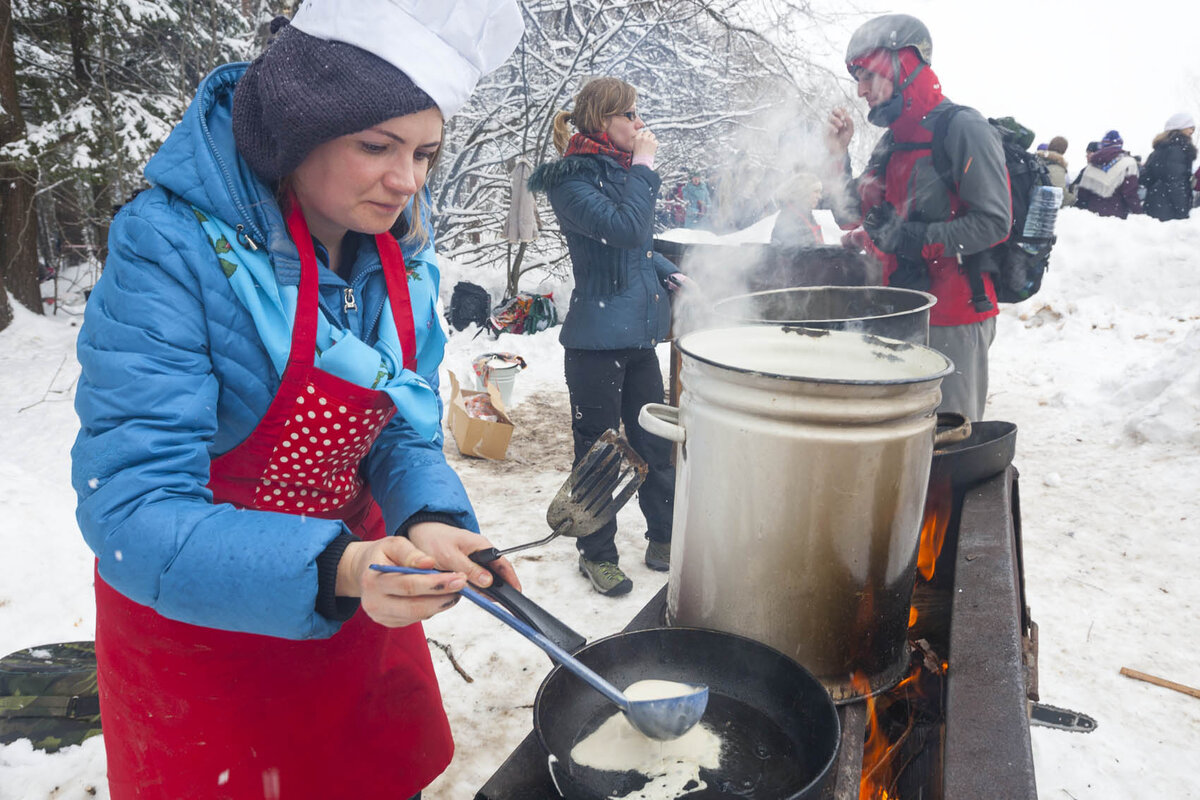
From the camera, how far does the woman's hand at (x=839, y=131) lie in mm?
4719

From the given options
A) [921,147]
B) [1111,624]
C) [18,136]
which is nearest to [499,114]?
[18,136]

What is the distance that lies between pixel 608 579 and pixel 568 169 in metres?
2.35

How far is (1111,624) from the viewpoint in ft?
12.7

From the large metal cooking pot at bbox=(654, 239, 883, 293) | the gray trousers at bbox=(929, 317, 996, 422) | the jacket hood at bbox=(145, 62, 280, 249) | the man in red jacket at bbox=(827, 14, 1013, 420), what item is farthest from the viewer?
the large metal cooking pot at bbox=(654, 239, 883, 293)

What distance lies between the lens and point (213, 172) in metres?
1.32

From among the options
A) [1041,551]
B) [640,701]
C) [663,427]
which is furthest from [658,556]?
[640,701]

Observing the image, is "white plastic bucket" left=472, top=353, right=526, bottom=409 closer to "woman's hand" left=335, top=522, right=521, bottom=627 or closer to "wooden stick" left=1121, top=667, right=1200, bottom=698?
"wooden stick" left=1121, top=667, right=1200, bottom=698

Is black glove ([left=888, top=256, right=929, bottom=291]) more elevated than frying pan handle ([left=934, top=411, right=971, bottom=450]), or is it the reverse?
black glove ([left=888, top=256, right=929, bottom=291])

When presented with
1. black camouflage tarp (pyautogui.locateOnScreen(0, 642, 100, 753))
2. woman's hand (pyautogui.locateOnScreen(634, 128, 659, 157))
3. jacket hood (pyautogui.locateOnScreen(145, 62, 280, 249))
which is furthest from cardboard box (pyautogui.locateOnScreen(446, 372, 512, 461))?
jacket hood (pyautogui.locateOnScreen(145, 62, 280, 249))

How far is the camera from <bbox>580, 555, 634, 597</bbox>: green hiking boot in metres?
4.13

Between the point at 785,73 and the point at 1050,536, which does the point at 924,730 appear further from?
the point at 785,73

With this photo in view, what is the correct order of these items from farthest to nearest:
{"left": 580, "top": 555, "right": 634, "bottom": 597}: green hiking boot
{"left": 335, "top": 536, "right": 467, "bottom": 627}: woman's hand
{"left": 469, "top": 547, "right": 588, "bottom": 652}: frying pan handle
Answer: {"left": 580, "top": 555, "right": 634, "bottom": 597}: green hiking boot, {"left": 469, "top": 547, "right": 588, "bottom": 652}: frying pan handle, {"left": 335, "top": 536, "right": 467, "bottom": 627}: woman's hand

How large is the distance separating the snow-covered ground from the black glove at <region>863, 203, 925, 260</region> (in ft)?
7.08

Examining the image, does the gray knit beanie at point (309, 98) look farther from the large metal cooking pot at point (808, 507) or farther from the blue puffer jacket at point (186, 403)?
the large metal cooking pot at point (808, 507)
